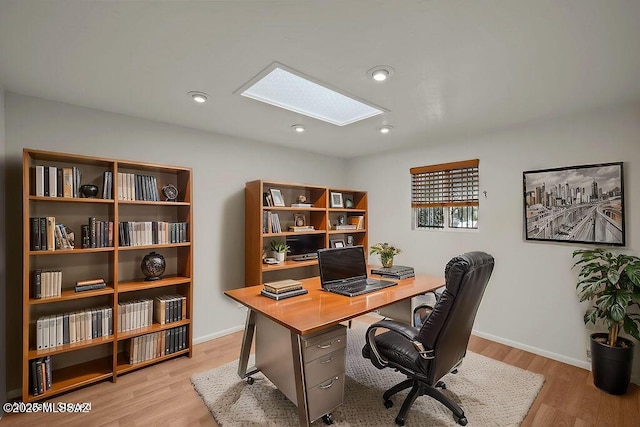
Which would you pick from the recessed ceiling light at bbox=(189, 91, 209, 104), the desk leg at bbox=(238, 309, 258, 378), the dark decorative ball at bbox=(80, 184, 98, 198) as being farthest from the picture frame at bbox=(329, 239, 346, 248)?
the dark decorative ball at bbox=(80, 184, 98, 198)

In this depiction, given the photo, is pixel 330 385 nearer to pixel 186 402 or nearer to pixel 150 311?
pixel 186 402

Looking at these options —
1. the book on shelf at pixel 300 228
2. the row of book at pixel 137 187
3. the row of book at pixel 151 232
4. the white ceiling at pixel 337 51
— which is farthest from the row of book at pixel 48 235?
the book on shelf at pixel 300 228

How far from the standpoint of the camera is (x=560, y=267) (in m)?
2.79

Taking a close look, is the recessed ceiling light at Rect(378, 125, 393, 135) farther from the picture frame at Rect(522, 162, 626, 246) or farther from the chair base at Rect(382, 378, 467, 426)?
the chair base at Rect(382, 378, 467, 426)

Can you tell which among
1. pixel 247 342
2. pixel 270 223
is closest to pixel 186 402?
pixel 247 342

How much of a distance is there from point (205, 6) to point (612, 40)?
6.96 feet

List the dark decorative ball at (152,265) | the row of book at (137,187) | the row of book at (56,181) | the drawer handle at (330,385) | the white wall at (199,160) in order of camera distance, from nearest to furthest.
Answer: the drawer handle at (330,385)
the row of book at (56,181)
the white wall at (199,160)
the row of book at (137,187)
the dark decorative ball at (152,265)

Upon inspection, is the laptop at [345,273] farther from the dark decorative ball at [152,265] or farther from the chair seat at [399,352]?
the dark decorative ball at [152,265]

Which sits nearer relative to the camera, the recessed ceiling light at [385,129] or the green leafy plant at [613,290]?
the green leafy plant at [613,290]

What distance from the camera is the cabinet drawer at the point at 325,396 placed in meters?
1.86

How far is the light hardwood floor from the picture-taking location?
1982mm

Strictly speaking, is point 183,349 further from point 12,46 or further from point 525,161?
point 525,161

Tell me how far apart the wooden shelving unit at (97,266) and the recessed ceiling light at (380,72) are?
1948mm

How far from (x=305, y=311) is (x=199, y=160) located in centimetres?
219
